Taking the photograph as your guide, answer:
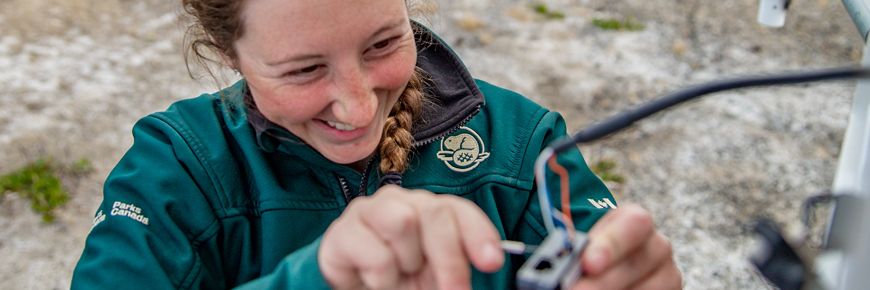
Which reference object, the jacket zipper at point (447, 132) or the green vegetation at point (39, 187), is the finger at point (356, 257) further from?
the green vegetation at point (39, 187)

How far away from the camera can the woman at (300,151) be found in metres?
1.24

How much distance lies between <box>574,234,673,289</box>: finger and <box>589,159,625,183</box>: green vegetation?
2277mm

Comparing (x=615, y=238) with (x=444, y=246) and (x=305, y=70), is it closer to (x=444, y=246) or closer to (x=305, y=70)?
(x=444, y=246)

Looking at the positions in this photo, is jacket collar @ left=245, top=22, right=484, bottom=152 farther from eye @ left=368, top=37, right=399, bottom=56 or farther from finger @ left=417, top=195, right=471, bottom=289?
finger @ left=417, top=195, right=471, bottom=289

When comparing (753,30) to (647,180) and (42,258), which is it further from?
(42,258)

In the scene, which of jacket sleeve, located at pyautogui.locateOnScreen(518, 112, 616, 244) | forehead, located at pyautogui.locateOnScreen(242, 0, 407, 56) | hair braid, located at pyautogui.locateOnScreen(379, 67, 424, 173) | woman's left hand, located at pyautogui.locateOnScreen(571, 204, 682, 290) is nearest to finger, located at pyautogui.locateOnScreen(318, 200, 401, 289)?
woman's left hand, located at pyautogui.locateOnScreen(571, 204, 682, 290)

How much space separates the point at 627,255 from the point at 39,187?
2930mm

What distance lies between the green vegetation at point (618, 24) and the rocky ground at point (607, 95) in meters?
0.06

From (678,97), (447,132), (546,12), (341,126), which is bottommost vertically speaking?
(546,12)

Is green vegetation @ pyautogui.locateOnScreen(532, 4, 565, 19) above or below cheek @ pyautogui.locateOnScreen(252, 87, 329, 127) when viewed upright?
below

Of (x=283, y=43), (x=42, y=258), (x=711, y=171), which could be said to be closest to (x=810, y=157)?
(x=711, y=171)

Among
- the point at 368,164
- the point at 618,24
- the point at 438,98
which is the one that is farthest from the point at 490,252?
the point at 618,24

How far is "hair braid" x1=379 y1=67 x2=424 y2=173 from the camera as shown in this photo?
4.87 feet

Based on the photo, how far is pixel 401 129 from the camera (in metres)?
1.53
